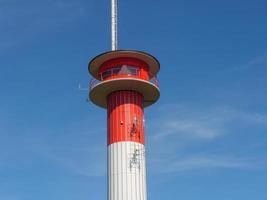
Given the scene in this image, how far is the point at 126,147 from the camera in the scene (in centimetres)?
3959

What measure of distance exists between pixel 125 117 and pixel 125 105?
3.08ft

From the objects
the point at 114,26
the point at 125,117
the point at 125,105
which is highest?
the point at 114,26

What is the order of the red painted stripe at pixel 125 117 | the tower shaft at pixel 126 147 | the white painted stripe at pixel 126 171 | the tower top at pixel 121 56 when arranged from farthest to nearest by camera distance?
the tower top at pixel 121 56 < the red painted stripe at pixel 125 117 < the tower shaft at pixel 126 147 < the white painted stripe at pixel 126 171

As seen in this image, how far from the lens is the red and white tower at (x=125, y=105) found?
3906cm

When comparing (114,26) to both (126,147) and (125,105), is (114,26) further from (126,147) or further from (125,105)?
(126,147)

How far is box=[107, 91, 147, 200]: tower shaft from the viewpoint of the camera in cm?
3881

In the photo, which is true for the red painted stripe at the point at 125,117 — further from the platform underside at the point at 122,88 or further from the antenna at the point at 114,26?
the antenna at the point at 114,26

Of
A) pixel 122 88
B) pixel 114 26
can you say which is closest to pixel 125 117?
pixel 122 88

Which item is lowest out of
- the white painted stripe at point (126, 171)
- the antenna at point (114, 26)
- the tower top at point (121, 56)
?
the white painted stripe at point (126, 171)

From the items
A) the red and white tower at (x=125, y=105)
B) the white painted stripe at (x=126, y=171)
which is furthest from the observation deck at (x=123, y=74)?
the white painted stripe at (x=126, y=171)

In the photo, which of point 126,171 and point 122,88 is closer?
point 126,171

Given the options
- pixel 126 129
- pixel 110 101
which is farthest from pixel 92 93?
pixel 126 129

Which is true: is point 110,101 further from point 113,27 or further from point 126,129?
point 113,27

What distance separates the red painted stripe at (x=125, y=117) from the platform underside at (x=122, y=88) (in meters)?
0.45
